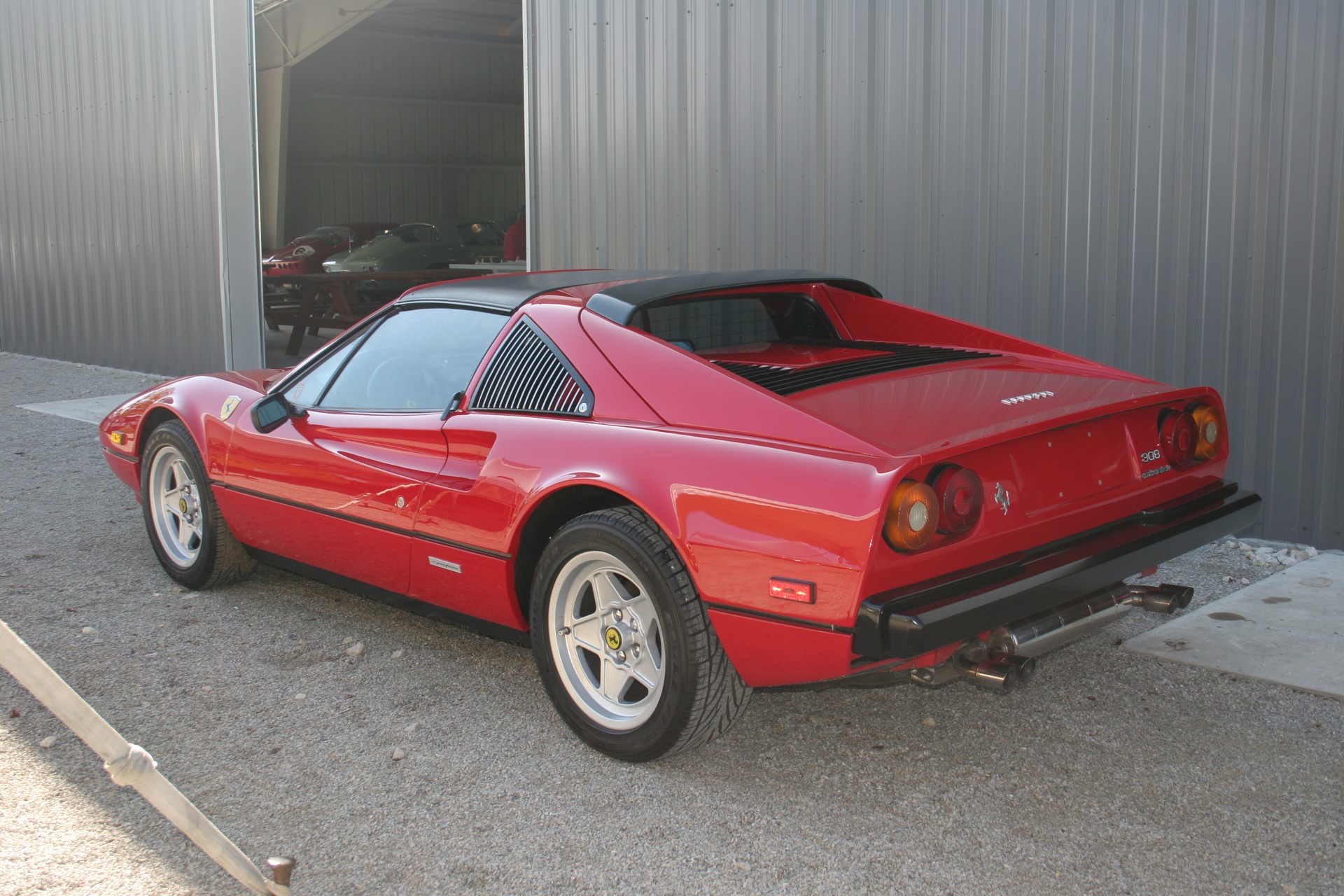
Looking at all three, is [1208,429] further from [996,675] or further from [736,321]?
[736,321]

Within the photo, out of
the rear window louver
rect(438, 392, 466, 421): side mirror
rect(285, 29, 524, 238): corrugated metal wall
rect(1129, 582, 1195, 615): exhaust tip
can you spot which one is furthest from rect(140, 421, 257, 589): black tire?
rect(285, 29, 524, 238): corrugated metal wall

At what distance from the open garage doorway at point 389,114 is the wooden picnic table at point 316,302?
17.3ft

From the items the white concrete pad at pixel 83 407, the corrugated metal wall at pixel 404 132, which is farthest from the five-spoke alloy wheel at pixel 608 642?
the corrugated metal wall at pixel 404 132

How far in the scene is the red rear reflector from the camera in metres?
2.65

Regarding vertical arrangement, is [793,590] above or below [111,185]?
below

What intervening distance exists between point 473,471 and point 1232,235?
3595mm

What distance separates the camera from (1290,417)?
16.6 feet

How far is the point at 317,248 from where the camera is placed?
18.3 m

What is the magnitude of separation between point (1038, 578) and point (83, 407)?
9226 mm

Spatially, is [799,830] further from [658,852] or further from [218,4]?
[218,4]

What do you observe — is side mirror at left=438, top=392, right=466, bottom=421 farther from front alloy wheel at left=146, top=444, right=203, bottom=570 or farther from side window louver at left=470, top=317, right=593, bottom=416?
front alloy wheel at left=146, top=444, right=203, bottom=570

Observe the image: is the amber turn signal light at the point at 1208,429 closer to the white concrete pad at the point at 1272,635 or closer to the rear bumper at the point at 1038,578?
the rear bumper at the point at 1038,578

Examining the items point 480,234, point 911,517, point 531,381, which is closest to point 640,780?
point 911,517

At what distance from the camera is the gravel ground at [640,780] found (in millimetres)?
2623
